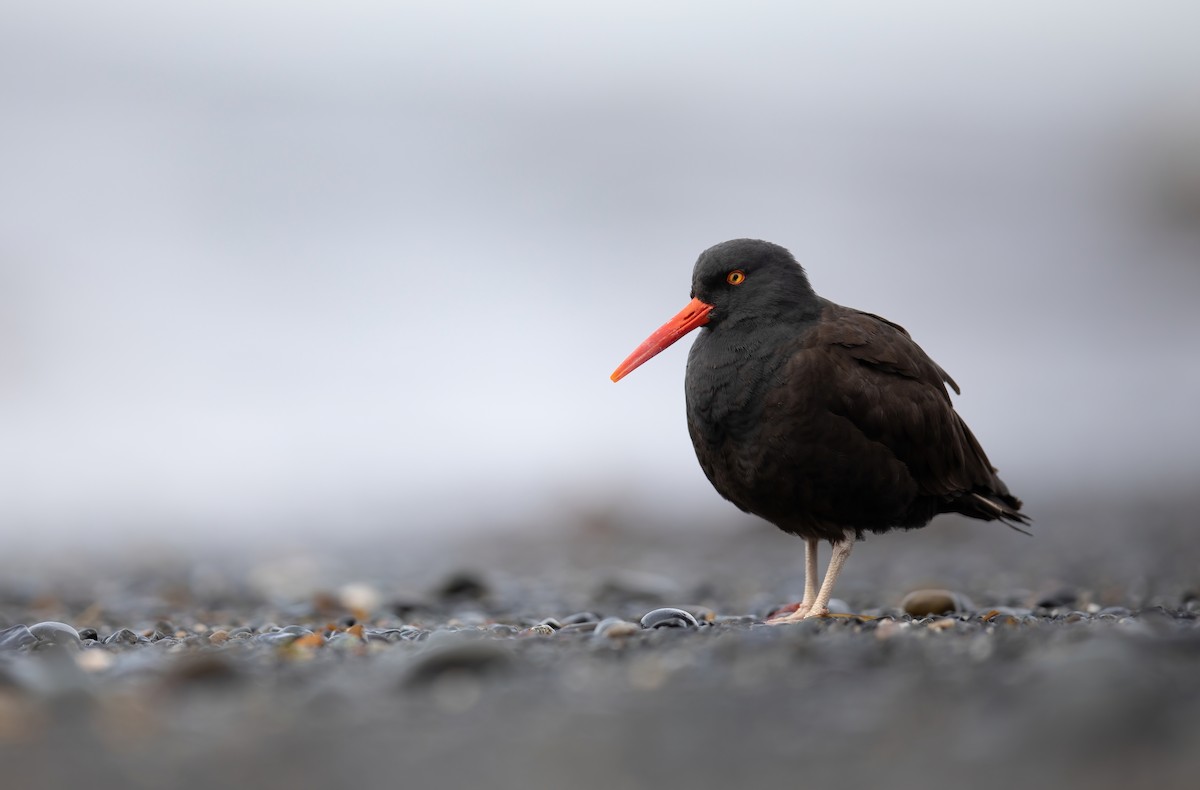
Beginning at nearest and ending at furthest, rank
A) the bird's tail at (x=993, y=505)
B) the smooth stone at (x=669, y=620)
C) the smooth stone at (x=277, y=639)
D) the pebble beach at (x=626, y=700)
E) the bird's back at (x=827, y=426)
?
the pebble beach at (x=626, y=700)
the smooth stone at (x=277, y=639)
the smooth stone at (x=669, y=620)
the bird's back at (x=827, y=426)
the bird's tail at (x=993, y=505)

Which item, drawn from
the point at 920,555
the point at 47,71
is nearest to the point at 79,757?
the point at 920,555

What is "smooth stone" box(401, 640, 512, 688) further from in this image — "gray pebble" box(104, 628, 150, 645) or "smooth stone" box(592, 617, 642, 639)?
"gray pebble" box(104, 628, 150, 645)

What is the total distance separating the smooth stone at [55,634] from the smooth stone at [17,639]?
0.02 metres

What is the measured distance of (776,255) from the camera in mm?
5070

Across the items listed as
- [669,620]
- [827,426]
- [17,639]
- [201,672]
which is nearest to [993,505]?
[827,426]

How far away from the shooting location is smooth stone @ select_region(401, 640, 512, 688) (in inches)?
118

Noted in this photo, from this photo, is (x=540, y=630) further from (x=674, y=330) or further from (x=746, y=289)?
(x=746, y=289)

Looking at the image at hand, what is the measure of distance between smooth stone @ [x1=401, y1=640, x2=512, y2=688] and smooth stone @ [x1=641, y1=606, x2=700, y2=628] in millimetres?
1194

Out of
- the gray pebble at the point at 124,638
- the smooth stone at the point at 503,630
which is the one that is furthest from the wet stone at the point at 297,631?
the smooth stone at the point at 503,630

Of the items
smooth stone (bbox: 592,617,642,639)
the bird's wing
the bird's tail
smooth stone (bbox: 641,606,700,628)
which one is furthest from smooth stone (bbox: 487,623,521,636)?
the bird's tail

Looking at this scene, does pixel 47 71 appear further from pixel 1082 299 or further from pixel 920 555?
pixel 920 555

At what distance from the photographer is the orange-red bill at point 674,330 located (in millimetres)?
5125

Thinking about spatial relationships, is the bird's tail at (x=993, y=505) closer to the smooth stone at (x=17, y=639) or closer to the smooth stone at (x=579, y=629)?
the smooth stone at (x=579, y=629)

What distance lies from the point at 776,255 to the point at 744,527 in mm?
5873
